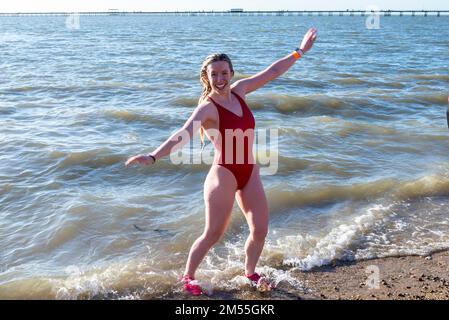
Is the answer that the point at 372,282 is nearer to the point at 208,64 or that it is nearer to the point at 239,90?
the point at 239,90

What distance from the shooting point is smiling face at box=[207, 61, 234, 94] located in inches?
146

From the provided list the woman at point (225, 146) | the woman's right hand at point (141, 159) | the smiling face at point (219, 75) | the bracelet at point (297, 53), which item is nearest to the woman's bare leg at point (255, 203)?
the woman at point (225, 146)

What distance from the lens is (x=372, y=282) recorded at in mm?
4438

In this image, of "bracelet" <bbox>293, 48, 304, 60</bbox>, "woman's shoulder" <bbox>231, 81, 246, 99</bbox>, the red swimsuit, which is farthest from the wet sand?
"bracelet" <bbox>293, 48, 304, 60</bbox>

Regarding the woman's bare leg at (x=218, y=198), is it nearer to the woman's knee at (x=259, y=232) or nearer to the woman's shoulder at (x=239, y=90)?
the woman's knee at (x=259, y=232)

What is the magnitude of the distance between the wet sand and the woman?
23.9 inches

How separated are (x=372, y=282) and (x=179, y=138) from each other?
231cm

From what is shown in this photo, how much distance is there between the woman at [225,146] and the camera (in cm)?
372

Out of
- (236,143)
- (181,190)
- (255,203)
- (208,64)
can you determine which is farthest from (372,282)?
(181,190)

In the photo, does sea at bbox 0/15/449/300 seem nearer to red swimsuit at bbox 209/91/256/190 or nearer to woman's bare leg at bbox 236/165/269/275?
woman's bare leg at bbox 236/165/269/275

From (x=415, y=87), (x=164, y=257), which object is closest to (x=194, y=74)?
(x=415, y=87)

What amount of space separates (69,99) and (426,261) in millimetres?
11219

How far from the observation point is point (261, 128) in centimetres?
1080

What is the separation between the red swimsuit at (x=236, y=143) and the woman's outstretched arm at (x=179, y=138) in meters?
0.14
